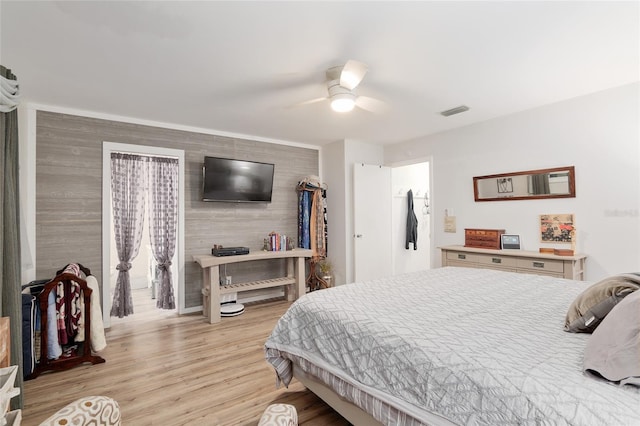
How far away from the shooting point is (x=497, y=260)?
3.48 m

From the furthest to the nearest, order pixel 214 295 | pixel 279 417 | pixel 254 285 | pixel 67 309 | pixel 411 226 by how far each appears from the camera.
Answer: pixel 411 226
pixel 254 285
pixel 214 295
pixel 67 309
pixel 279 417

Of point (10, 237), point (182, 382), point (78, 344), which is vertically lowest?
point (182, 382)

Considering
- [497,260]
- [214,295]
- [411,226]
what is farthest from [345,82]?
[411,226]

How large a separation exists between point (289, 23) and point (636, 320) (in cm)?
216

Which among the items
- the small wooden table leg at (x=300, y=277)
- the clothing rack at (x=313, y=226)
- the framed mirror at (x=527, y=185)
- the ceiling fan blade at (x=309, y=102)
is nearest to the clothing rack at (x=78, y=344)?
the small wooden table leg at (x=300, y=277)

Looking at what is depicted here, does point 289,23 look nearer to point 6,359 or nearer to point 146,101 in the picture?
point 146,101

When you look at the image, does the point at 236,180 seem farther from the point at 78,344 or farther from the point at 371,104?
the point at 78,344

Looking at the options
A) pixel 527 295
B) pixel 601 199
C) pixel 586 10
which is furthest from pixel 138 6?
pixel 601 199

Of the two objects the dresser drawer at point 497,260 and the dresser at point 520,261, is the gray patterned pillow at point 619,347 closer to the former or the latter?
the dresser at point 520,261

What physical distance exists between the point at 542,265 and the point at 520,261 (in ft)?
0.67

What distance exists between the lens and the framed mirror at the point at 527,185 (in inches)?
130

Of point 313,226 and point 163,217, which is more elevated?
point 163,217

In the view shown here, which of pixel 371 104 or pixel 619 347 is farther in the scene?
pixel 371 104

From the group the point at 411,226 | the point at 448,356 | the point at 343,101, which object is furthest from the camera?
the point at 411,226
